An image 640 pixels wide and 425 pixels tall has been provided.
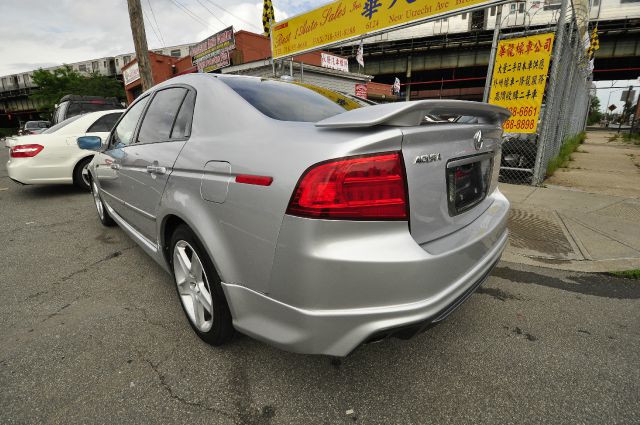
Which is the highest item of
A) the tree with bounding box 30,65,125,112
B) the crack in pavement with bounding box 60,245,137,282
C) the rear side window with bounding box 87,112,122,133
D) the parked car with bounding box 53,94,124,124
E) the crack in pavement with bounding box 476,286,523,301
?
the tree with bounding box 30,65,125,112

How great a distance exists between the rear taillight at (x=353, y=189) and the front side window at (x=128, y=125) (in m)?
2.16

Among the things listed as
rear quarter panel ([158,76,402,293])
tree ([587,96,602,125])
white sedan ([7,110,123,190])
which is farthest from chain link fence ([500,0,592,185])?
tree ([587,96,602,125])

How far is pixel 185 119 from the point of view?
2.02 meters

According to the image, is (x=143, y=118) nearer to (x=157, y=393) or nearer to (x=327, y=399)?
(x=157, y=393)

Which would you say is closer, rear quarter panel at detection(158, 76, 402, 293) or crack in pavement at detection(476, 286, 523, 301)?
rear quarter panel at detection(158, 76, 402, 293)

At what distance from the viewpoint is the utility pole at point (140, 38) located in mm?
9562

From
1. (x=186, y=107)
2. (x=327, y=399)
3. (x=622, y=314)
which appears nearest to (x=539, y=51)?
(x=622, y=314)

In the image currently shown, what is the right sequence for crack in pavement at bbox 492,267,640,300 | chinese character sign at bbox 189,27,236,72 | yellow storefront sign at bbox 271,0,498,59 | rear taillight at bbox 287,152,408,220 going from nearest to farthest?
rear taillight at bbox 287,152,408,220
crack in pavement at bbox 492,267,640,300
yellow storefront sign at bbox 271,0,498,59
chinese character sign at bbox 189,27,236,72

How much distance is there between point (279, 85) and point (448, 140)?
1.30 metres

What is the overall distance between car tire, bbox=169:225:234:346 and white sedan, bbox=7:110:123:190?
15.0 ft

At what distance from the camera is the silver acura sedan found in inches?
49.1

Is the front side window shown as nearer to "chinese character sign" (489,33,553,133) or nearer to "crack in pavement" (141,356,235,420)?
"crack in pavement" (141,356,235,420)

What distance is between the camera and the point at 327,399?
62.6 inches

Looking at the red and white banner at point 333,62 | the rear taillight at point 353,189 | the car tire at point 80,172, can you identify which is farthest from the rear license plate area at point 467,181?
the red and white banner at point 333,62
